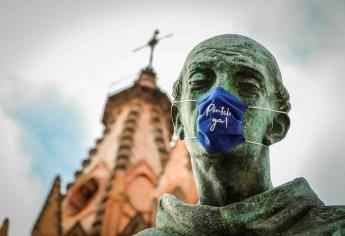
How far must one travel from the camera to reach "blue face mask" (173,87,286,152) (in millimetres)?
3193

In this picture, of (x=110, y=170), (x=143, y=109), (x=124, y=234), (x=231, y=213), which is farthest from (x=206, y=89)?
(x=143, y=109)

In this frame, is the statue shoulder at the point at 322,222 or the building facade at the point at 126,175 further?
the building facade at the point at 126,175

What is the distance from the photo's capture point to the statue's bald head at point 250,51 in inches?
139

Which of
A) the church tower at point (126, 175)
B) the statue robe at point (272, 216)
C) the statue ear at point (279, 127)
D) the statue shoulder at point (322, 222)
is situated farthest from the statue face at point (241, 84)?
the church tower at point (126, 175)

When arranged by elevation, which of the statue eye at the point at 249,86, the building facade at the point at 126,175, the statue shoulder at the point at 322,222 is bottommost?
the statue shoulder at the point at 322,222

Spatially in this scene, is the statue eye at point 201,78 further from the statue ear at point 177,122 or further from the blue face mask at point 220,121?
the statue ear at point 177,122

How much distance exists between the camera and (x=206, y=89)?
11.6 ft

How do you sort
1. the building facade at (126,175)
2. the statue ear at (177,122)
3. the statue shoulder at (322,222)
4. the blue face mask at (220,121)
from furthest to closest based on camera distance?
the building facade at (126,175), the statue ear at (177,122), the blue face mask at (220,121), the statue shoulder at (322,222)

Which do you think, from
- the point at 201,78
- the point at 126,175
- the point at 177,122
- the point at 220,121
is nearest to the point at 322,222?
the point at 220,121

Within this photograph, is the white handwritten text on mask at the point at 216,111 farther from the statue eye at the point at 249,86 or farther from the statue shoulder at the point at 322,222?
the statue shoulder at the point at 322,222

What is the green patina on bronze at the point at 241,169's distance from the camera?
2.90 meters

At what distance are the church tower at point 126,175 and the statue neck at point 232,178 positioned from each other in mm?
19547

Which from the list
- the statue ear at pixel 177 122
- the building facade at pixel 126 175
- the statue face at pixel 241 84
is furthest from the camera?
the building facade at pixel 126 175

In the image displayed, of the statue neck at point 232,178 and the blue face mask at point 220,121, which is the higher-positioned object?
the blue face mask at point 220,121
